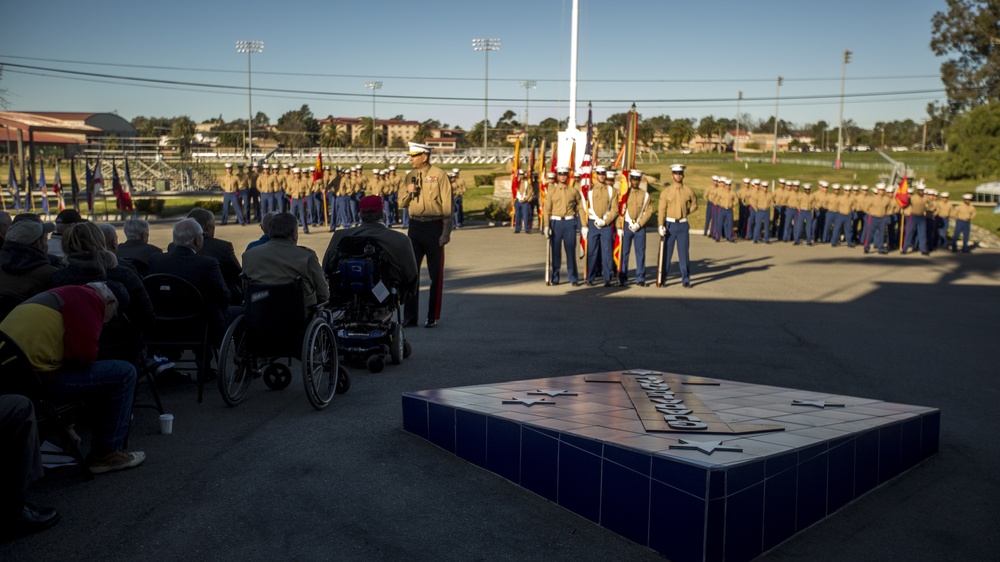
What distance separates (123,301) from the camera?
5.95 m

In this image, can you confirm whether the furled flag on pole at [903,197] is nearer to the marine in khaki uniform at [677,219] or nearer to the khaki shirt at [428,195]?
the marine in khaki uniform at [677,219]

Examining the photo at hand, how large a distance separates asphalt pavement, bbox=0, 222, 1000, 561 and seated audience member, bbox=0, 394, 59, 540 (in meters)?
0.11

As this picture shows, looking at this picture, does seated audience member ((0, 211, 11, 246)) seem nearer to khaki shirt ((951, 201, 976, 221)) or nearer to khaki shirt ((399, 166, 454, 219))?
khaki shirt ((399, 166, 454, 219))

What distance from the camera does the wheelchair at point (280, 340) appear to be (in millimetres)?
6852

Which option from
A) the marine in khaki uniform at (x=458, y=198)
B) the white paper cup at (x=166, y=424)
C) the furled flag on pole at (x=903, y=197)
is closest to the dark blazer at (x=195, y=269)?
the white paper cup at (x=166, y=424)

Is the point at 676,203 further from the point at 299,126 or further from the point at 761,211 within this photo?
the point at 299,126

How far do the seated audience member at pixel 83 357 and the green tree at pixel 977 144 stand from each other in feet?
227

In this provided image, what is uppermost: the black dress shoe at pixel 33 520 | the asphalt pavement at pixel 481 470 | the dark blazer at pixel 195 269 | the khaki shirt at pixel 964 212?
the dark blazer at pixel 195 269

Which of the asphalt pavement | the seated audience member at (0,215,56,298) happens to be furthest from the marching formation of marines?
the seated audience member at (0,215,56,298)

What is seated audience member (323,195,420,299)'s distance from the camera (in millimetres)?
8578

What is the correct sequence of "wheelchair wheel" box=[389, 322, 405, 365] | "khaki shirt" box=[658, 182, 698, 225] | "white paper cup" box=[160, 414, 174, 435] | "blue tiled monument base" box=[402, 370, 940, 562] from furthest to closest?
1. "khaki shirt" box=[658, 182, 698, 225]
2. "wheelchair wheel" box=[389, 322, 405, 365]
3. "white paper cup" box=[160, 414, 174, 435]
4. "blue tiled monument base" box=[402, 370, 940, 562]

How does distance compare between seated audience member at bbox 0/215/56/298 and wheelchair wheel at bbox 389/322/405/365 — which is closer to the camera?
seated audience member at bbox 0/215/56/298

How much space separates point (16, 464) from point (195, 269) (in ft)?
10.9

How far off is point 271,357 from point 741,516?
4.32 m
